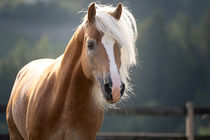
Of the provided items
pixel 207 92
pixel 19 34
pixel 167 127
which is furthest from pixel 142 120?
pixel 19 34

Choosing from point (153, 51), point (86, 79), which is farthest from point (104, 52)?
point (153, 51)

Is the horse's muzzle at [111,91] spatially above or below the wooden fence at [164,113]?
above

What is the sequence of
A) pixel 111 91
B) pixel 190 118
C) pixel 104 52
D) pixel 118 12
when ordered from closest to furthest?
pixel 111 91
pixel 104 52
pixel 118 12
pixel 190 118

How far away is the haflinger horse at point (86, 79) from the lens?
2.84m

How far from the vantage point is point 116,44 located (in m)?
2.93

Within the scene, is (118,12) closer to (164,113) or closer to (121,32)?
(121,32)

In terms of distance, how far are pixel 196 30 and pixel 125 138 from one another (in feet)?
149

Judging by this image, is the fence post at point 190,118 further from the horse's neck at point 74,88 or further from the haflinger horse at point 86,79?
the horse's neck at point 74,88

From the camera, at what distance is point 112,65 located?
276 cm

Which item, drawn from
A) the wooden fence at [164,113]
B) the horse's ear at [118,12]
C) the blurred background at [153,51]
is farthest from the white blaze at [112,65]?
the blurred background at [153,51]

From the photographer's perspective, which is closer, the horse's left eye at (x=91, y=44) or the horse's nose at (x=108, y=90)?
the horse's nose at (x=108, y=90)

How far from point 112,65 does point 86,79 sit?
540mm

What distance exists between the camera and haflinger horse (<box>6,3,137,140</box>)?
2.84m

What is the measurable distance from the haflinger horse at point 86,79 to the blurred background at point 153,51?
118ft
